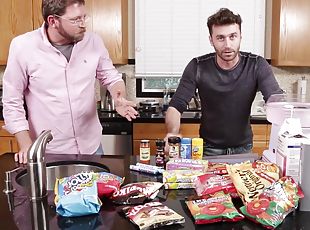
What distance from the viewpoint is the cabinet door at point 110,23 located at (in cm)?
347

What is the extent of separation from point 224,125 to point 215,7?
1623 mm

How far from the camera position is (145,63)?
12.4ft

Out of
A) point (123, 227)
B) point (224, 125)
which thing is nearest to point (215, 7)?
point (224, 125)

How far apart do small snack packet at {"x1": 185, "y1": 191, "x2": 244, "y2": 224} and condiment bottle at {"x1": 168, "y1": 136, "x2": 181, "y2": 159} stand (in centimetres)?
43

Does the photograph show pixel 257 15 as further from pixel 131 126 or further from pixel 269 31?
pixel 131 126

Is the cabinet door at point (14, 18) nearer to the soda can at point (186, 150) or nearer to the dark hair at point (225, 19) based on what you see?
the dark hair at point (225, 19)

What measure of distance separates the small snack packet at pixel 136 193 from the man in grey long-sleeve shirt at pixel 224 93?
3.15 ft

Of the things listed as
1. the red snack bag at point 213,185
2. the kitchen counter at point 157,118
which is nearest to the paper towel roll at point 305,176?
the red snack bag at point 213,185

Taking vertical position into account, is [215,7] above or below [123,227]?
above

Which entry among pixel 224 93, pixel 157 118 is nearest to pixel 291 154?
pixel 224 93

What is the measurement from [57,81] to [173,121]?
0.69m

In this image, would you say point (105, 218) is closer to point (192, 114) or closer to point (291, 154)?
point (291, 154)

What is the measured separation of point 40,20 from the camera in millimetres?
3502

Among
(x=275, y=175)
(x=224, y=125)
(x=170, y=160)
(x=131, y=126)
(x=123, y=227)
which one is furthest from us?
(x=131, y=126)
